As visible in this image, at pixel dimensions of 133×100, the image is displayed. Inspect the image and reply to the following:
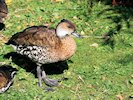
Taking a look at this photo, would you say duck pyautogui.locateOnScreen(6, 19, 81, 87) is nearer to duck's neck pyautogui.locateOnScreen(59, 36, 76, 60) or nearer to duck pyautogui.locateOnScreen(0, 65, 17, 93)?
duck's neck pyautogui.locateOnScreen(59, 36, 76, 60)

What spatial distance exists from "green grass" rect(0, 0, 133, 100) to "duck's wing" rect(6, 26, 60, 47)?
0.75 m

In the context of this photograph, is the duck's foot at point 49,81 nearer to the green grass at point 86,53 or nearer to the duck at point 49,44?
the green grass at point 86,53

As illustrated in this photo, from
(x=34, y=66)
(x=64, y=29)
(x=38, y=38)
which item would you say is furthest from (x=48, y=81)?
(x=64, y=29)

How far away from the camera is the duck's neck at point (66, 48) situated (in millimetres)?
6756

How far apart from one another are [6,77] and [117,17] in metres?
3.91

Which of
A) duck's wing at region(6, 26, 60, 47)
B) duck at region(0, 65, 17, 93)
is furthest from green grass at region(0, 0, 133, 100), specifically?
duck's wing at region(6, 26, 60, 47)

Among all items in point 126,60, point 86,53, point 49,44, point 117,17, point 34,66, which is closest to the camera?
point 49,44

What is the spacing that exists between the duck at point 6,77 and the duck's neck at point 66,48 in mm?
929

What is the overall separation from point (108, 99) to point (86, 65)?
117 centimetres

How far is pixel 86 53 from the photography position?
8336 mm

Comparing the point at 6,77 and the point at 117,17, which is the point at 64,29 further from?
the point at 117,17

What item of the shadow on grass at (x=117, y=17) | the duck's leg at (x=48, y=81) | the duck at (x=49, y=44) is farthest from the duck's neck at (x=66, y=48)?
the shadow on grass at (x=117, y=17)

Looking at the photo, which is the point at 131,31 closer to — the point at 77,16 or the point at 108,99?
the point at 77,16

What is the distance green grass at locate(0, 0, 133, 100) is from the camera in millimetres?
6977
